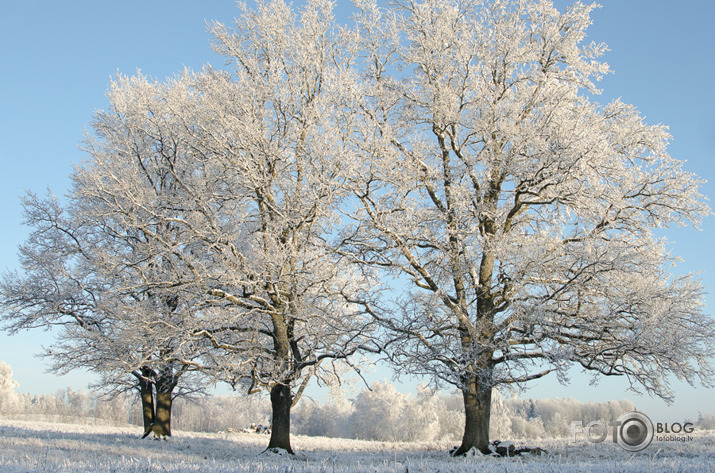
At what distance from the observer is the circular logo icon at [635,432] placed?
13.8 metres

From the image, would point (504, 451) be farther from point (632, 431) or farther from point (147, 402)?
point (147, 402)

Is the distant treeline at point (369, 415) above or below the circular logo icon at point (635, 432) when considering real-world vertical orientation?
below

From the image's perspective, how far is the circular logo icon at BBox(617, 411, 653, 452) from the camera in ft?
45.3

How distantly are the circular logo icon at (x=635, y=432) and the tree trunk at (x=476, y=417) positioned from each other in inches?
167

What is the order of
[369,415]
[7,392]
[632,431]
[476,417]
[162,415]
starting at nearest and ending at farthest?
[476,417] < [632,431] < [162,415] < [369,415] < [7,392]

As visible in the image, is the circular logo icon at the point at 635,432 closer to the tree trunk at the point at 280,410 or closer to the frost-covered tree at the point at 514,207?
the frost-covered tree at the point at 514,207

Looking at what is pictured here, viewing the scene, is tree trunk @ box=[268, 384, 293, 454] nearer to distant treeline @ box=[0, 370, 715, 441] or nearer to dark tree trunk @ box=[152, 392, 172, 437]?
dark tree trunk @ box=[152, 392, 172, 437]

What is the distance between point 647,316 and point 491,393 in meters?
4.28

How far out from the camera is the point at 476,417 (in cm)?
1258

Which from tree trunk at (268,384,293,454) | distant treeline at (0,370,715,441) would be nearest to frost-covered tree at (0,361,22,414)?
distant treeline at (0,370,715,441)

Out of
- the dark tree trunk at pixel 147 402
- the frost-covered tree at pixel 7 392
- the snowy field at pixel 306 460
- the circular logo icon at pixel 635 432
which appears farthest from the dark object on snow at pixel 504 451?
the frost-covered tree at pixel 7 392

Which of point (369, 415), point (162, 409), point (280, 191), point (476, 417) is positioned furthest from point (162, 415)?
point (369, 415)

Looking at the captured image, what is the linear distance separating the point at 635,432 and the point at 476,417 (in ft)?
19.0

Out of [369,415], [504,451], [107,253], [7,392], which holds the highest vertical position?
[107,253]
